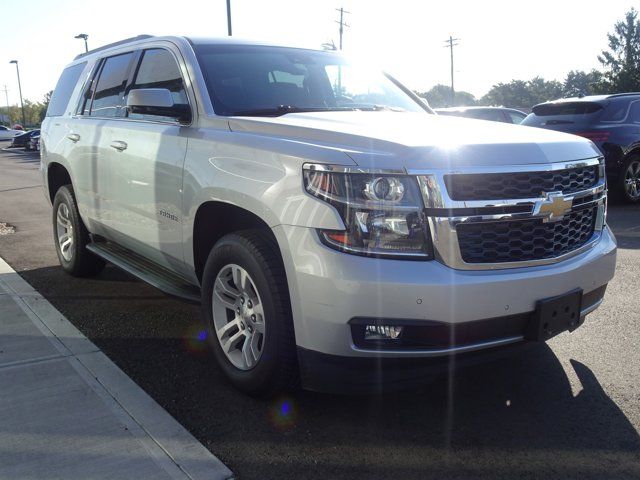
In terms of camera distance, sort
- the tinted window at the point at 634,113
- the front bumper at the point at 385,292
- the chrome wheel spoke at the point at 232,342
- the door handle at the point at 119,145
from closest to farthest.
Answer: the front bumper at the point at 385,292 < the chrome wheel spoke at the point at 232,342 < the door handle at the point at 119,145 < the tinted window at the point at 634,113

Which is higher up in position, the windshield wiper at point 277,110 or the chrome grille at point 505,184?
the windshield wiper at point 277,110

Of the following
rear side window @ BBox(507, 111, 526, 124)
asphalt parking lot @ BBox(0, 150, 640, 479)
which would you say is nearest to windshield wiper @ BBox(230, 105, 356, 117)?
asphalt parking lot @ BBox(0, 150, 640, 479)

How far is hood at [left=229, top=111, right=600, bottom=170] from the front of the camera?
106 inches

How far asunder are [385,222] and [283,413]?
46.8 inches

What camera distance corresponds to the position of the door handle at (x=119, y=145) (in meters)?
4.34

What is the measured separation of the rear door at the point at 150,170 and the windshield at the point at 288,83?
268mm

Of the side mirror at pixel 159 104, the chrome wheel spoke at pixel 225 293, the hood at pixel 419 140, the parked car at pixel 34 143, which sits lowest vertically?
the parked car at pixel 34 143

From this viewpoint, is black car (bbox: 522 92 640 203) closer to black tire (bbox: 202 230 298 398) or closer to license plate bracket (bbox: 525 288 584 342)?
license plate bracket (bbox: 525 288 584 342)

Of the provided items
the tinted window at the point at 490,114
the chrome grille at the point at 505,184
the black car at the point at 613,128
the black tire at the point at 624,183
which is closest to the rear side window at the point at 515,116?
the tinted window at the point at 490,114

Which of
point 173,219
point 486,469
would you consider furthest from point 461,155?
point 173,219

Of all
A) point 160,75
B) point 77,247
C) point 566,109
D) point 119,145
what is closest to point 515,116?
point 566,109

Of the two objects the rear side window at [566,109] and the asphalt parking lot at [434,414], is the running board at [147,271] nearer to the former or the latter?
the asphalt parking lot at [434,414]

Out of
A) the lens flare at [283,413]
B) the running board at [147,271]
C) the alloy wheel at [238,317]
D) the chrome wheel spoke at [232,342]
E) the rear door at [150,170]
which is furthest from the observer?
the running board at [147,271]

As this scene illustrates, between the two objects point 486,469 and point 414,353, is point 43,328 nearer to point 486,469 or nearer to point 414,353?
point 414,353
